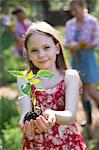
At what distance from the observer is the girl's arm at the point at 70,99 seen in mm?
2135

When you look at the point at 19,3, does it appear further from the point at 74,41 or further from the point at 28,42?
the point at 28,42

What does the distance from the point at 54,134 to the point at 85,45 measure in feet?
8.20

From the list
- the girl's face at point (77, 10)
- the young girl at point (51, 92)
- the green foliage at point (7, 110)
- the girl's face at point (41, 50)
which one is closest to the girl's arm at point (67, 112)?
the young girl at point (51, 92)

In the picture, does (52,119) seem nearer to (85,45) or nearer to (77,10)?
(77,10)

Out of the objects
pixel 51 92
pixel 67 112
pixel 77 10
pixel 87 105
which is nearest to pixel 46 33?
pixel 51 92

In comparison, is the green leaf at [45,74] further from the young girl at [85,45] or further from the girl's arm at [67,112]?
the young girl at [85,45]

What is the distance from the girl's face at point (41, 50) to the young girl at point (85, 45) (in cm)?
224

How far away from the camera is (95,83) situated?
485cm

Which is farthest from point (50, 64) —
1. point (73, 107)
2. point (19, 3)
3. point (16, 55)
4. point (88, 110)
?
point (16, 55)

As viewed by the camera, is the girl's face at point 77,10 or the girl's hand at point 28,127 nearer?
the girl's hand at point 28,127

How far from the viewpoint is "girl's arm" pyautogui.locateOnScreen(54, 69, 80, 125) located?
2135 millimetres

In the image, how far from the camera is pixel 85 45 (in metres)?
4.77

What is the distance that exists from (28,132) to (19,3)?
2.67m

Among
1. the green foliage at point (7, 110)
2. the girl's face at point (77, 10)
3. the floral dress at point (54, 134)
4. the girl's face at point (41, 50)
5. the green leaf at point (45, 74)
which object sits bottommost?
the green foliage at point (7, 110)
